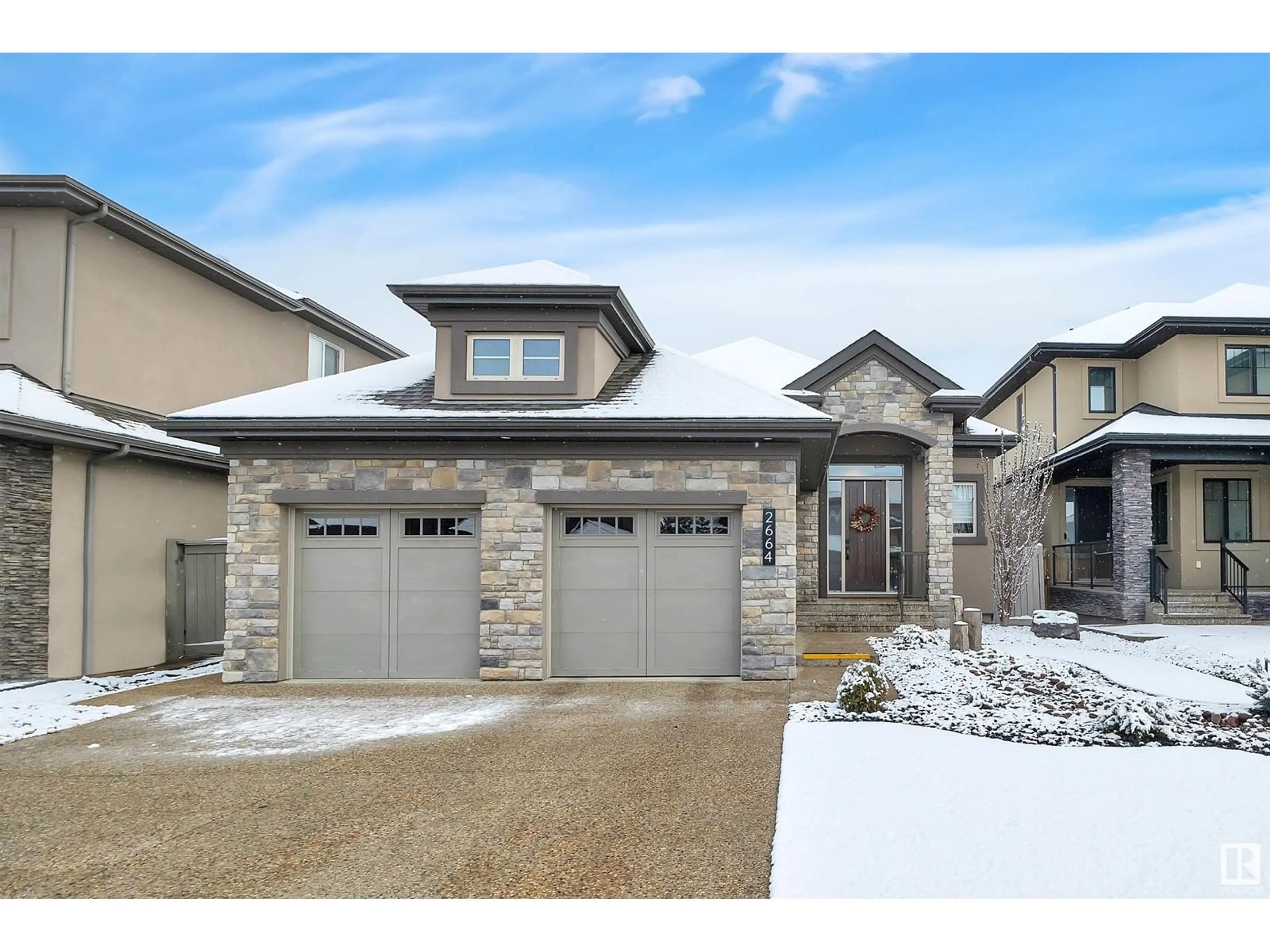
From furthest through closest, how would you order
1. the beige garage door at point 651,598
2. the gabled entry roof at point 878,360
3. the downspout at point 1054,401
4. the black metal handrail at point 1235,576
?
the downspout at point 1054,401, the black metal handrail at point 1235,576, the gabled entry roof at point 878,360, the beige garage door at point 651,598

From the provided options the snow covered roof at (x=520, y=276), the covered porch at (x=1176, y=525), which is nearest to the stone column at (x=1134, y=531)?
the covered porch at (x=1176, y=525)

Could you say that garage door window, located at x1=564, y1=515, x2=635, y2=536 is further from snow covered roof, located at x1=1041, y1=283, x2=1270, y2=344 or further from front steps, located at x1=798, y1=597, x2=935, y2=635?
snow covered roof, located at x1=1041, y1=283, x2=1270, y2=344

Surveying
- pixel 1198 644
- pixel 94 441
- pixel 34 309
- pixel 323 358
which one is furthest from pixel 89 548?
pixel 1198 644

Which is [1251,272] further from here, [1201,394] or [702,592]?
[702,592]

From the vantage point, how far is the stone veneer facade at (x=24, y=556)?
1084 centimetres

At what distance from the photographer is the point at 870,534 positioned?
56.2ft

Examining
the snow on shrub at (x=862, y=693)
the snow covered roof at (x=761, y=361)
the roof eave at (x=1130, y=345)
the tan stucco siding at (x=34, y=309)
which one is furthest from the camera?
the roof eave at (x=1130, y=345)

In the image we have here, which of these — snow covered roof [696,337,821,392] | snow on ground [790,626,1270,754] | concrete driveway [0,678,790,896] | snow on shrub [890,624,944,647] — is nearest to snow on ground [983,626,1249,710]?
snow on ground [790,626,1270,754]

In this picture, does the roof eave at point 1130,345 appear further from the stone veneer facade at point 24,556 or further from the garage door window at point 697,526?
the stone veneer facade at point 24,556

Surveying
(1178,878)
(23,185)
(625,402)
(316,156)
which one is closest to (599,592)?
(625,402)

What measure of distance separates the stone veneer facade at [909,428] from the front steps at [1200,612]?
13.4 ft

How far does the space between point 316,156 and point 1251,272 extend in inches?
848

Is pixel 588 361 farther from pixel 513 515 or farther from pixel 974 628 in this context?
pixel 974 628

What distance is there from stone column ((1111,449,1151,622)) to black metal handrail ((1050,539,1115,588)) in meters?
1.85
